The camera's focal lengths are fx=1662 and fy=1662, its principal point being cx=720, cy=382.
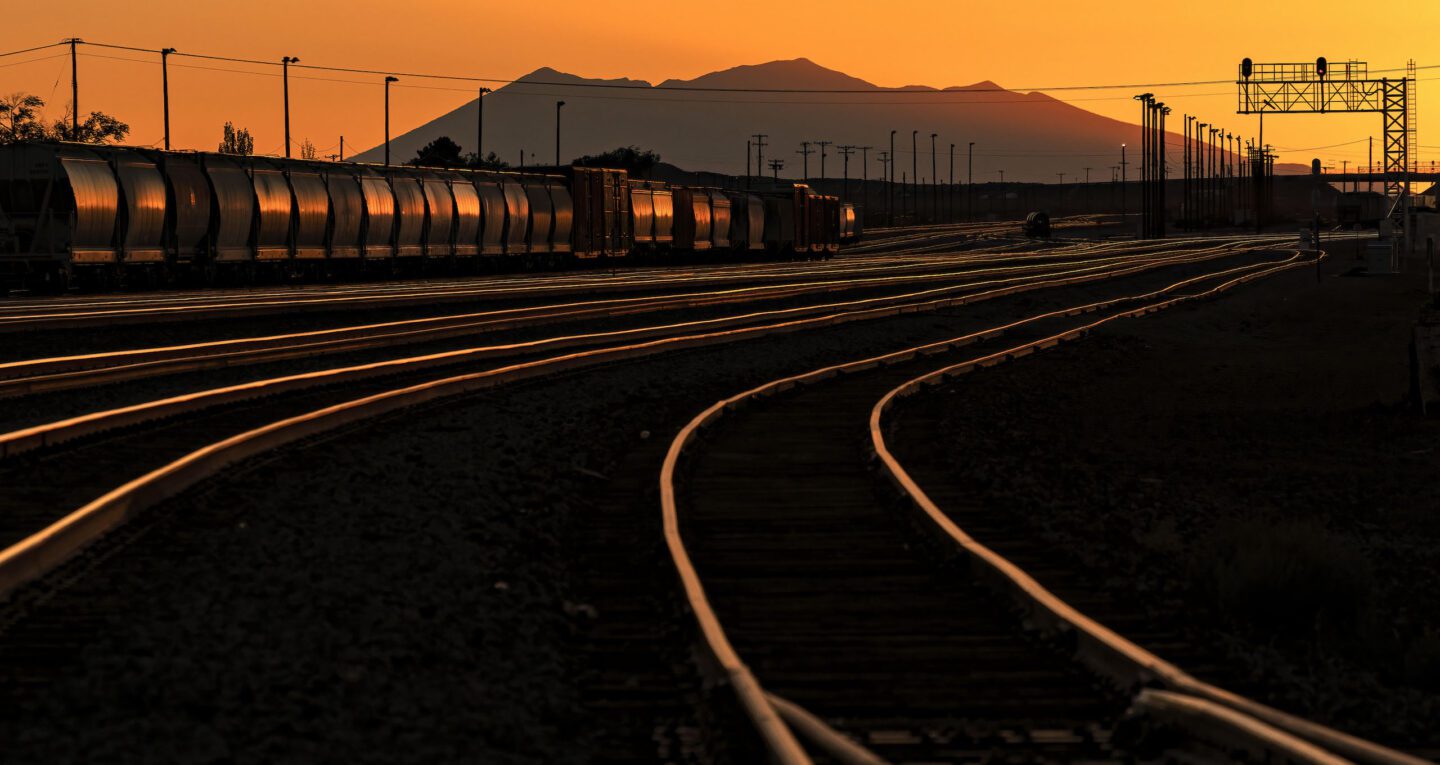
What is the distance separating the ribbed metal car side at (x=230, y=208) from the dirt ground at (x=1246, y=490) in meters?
20.2

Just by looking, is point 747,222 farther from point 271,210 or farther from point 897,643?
point 897,643

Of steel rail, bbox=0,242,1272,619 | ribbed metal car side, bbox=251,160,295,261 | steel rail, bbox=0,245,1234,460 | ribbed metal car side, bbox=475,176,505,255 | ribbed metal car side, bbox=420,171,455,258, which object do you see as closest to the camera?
steel rail, bbox=0,242,1272,619

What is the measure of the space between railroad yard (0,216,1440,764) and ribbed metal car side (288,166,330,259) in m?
18.0

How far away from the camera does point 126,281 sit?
123 feet

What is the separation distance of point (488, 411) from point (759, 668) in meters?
9.91

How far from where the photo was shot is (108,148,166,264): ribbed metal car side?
117ft

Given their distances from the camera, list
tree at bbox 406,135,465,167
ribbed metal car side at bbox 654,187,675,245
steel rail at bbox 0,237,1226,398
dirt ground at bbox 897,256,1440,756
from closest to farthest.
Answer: dirt ground at bbox 897,256,1440,756 < steel rail at bbox 0,237,1226,398 < ribbed metal car side at bbox 654,187,675,245 < tree at bbox 406,135,465,167

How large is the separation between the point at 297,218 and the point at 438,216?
7207mm

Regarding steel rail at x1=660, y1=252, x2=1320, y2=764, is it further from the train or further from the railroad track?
the train

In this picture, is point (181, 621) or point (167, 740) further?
point (181, 621)

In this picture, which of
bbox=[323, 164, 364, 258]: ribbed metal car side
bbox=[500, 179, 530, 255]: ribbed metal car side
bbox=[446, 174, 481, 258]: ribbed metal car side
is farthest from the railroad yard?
bbox=[500, 179, 530, 255]: ribbed metal car side

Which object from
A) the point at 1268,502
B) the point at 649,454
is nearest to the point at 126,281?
the point at 649,454

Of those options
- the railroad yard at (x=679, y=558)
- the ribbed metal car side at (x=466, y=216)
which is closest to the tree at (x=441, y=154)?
the ribbed metal car side at (x=466, y=216)

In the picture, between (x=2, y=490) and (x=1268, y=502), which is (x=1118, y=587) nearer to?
(x=1268, y=502)
